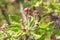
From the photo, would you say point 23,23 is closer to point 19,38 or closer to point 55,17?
point 19,38

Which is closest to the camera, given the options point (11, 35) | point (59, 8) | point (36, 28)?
point (11, 35)

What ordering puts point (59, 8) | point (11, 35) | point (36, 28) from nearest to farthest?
point (11, 35) → point (36, 28) → point (59, 8)

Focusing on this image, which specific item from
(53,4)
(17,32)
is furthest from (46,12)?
(17,32)

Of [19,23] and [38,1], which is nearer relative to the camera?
[19,23]

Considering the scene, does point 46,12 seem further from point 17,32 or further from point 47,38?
point 17,32

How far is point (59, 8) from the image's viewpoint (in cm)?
161

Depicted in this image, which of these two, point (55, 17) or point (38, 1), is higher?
point (38, 1)

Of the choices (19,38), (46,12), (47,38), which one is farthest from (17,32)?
(46,12)

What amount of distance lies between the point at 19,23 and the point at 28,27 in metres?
0.12

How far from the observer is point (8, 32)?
1317 millimetres

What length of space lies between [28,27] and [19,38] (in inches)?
3.6

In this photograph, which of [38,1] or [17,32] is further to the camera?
[38,1]

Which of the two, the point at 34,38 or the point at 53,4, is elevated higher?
the point at 53,4

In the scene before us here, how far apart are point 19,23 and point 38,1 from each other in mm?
272
